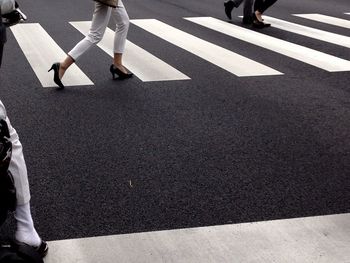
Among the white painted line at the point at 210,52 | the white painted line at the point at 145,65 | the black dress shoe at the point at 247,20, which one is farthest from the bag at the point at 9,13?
the black dress shoe at the point at 247,20

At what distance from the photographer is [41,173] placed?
3895mm

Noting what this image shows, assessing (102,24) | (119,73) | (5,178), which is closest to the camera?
(5,178)

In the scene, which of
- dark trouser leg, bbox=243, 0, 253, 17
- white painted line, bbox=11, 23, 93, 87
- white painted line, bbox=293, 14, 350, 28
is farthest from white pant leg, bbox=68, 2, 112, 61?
white painted line, bbox=293, 14, 350, 28

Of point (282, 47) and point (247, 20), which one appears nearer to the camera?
point (282, 47)

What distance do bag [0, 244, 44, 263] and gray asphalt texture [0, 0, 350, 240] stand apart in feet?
1.97

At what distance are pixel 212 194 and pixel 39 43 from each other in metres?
5.32

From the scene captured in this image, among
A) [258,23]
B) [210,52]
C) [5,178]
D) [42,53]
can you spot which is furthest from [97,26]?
[258,23]

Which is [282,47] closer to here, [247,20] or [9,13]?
[247,20]

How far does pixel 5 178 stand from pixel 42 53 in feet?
17.7

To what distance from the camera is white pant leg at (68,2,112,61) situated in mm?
5785

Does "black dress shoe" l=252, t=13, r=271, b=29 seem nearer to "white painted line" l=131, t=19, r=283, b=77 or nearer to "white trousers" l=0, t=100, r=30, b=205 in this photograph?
"white painted line" l=131, t=19, r=283, b=77

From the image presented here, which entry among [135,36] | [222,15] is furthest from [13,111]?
[222,15]

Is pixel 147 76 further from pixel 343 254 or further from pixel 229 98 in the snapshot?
pixel 343 254

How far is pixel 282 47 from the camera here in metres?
8.06
